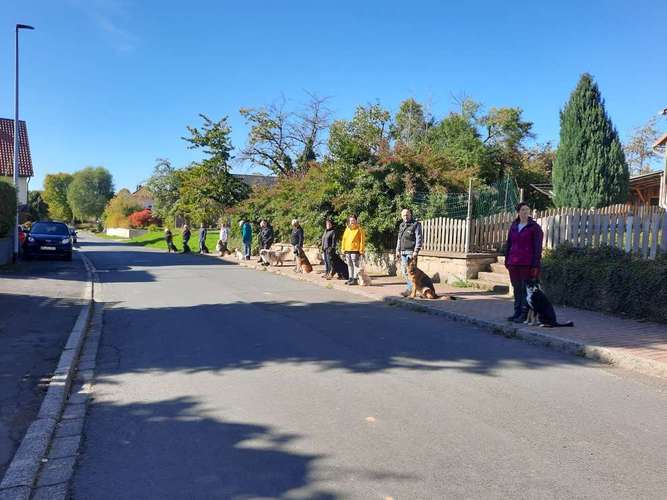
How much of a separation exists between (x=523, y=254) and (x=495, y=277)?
446cm

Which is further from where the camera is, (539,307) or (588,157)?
(588,157)

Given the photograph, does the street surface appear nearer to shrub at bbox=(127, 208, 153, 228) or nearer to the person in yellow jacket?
the person in yellow jacket

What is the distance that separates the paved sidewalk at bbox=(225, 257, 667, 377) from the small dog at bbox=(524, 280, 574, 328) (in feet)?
0.60

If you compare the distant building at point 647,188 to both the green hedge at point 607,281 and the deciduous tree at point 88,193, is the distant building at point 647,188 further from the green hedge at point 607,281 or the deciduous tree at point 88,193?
the deciduous tree at point 88,193

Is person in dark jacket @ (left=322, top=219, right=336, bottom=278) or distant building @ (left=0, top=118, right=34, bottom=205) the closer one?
person in dark jacket @ (left=322, top=219, right=336, bottom=278)

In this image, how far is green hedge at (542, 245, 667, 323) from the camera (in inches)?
315

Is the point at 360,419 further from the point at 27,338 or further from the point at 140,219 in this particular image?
the point at 140,219

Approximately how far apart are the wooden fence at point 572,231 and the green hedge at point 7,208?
43.6ft

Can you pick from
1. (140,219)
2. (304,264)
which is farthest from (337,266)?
(140,219)

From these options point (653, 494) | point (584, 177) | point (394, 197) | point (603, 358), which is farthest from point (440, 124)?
point (653, 494)

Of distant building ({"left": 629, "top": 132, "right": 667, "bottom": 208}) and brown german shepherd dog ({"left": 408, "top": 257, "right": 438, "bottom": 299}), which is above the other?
distant building ({"left": 629, "top": 132, "right": 667, "bottom": 208})

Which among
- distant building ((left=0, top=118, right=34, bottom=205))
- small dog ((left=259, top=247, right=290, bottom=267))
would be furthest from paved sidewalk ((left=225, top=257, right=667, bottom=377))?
distant building ((left=0, top=118, right=34, bottom=205))

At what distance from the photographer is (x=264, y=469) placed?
11.5 ft

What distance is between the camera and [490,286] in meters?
A: 12.1
